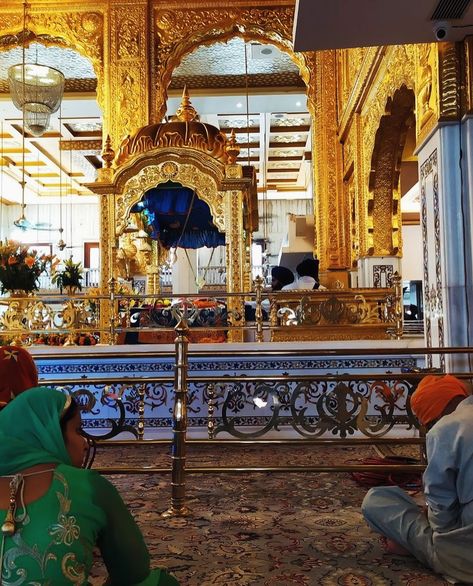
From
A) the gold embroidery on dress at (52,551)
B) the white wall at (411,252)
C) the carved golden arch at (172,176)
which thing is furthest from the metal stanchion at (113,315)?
the white wall at (411,252)

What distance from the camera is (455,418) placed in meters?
2.14

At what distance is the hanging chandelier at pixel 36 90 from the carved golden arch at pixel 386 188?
4239 mm

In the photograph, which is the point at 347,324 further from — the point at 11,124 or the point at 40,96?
the point at 11,124

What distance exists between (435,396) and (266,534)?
3.49 ft

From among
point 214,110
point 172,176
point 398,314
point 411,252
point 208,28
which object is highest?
point 208,28

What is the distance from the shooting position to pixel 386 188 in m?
8.56

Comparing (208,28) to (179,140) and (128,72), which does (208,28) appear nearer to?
(128,72)

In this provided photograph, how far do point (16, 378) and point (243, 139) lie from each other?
13.3m

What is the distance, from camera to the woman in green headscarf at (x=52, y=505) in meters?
1.37

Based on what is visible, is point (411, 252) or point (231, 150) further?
point (411, 252)

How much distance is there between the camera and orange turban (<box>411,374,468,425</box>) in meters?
2.40

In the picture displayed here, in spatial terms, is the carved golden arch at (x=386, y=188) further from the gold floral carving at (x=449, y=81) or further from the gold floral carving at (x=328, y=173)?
the gold floral carving at (x=449, y=81)

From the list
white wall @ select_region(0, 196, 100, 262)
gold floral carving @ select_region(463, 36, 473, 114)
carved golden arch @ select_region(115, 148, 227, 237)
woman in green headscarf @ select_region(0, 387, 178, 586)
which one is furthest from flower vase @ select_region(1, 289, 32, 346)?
white wall @ select_region(0, 196, 100, 262)

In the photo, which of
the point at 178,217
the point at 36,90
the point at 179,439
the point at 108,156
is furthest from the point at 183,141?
the point at 179,439
